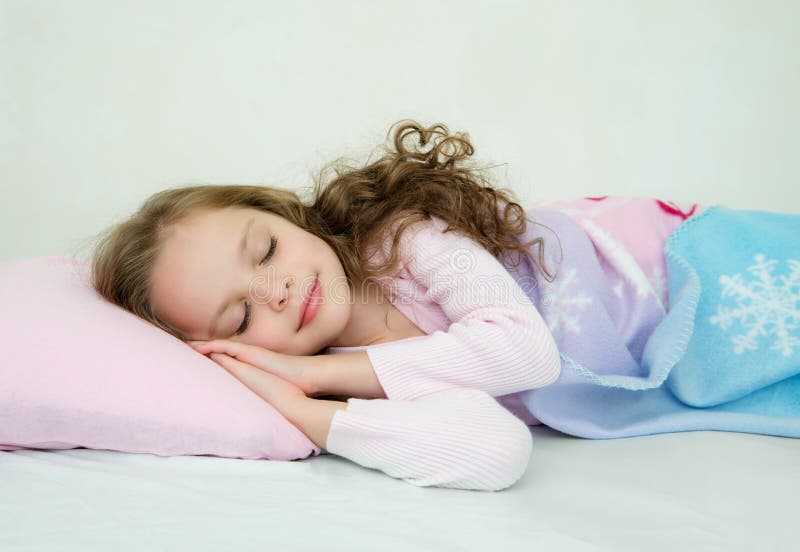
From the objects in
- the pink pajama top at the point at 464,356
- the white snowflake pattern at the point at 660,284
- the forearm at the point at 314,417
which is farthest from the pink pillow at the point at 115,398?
the white snowflake pattern at the point at 660,284

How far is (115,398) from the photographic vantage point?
1032 millimetres

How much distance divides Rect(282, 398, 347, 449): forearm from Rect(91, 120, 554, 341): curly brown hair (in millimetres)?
300

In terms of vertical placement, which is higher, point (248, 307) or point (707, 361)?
point (248, 307)

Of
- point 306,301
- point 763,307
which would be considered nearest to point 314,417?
point 306,301

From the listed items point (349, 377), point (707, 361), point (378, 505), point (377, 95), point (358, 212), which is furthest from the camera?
point (377, 95)

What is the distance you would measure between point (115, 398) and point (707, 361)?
997 mm

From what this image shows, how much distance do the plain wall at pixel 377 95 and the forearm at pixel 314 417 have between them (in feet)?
3.55

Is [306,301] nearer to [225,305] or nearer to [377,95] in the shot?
[225,305]

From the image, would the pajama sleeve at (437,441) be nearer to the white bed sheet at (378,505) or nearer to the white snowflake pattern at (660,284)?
the white bed sheet at (378,505)

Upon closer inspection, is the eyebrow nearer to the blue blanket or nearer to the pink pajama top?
the pink pajama top

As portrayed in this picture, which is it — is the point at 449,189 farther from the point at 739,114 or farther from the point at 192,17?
the point at 739,114

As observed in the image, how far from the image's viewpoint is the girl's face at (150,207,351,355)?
1.25 meters

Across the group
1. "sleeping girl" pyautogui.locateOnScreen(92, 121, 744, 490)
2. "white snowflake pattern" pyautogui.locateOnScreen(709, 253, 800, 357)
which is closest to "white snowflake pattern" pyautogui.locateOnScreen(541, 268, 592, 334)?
"sleeping girl" pyautogui.locateOnScreen(92, 121, 744, 490)

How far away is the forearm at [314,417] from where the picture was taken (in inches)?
43.4
